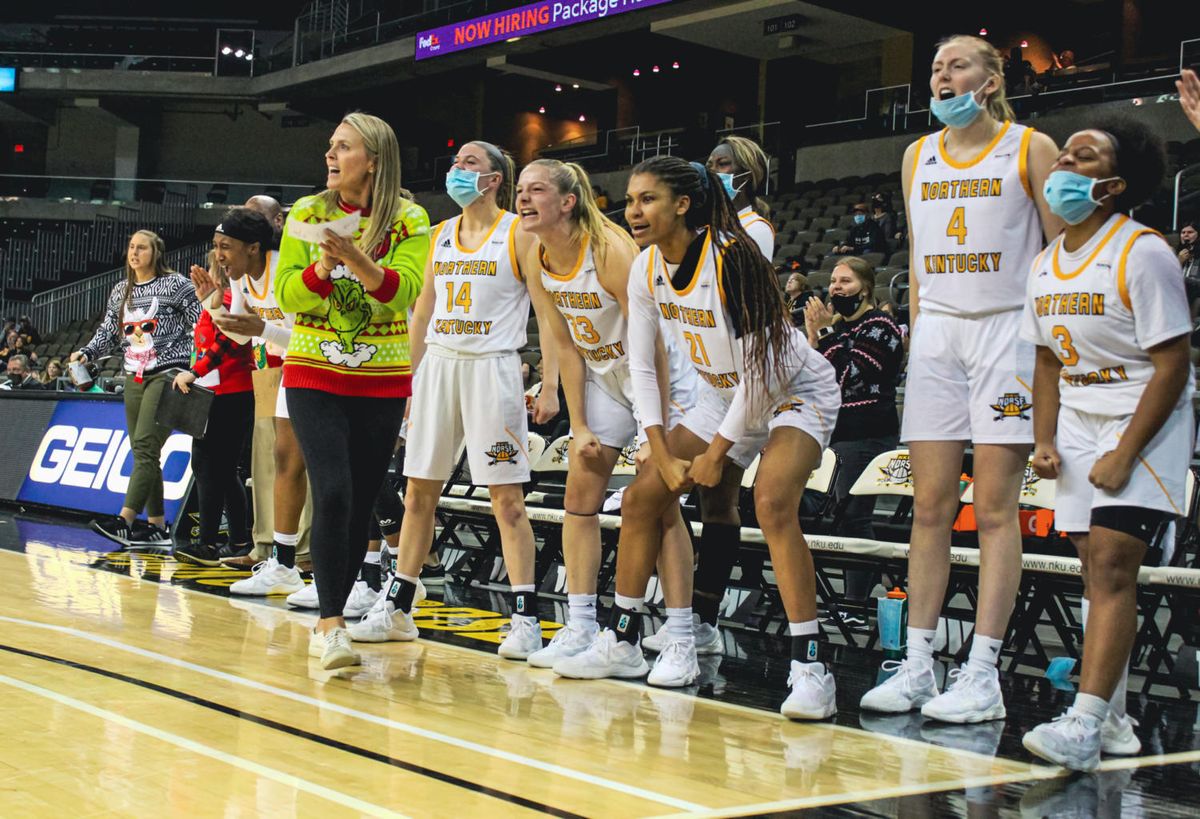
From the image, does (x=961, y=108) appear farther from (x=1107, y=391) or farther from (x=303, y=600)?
(x=303, y=600)

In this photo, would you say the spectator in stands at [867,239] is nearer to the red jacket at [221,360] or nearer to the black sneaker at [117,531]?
the red jacket at [221,360]

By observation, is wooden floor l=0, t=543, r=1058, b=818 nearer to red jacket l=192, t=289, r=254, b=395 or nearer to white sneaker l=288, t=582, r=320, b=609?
white sneaker l=288, t=582, r=320, b=609

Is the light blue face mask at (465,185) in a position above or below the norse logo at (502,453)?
above

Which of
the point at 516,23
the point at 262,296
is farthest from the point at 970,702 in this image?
the point at 516,23

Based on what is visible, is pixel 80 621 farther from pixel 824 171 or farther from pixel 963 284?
pixel 824 171

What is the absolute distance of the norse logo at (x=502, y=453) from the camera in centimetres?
467

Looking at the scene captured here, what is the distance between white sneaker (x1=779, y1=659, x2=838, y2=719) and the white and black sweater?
4.98 metres

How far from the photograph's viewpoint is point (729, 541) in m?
4.71

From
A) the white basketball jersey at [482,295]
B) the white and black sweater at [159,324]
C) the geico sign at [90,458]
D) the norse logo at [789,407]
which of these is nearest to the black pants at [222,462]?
the white and black sweater at [159,324]

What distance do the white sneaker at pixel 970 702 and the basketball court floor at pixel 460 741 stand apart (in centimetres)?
5

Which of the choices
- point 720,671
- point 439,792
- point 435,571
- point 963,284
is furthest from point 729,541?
point 435,571

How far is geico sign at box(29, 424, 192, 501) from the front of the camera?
841cm

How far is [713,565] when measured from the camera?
4766 mm

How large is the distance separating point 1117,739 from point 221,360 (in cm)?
505
